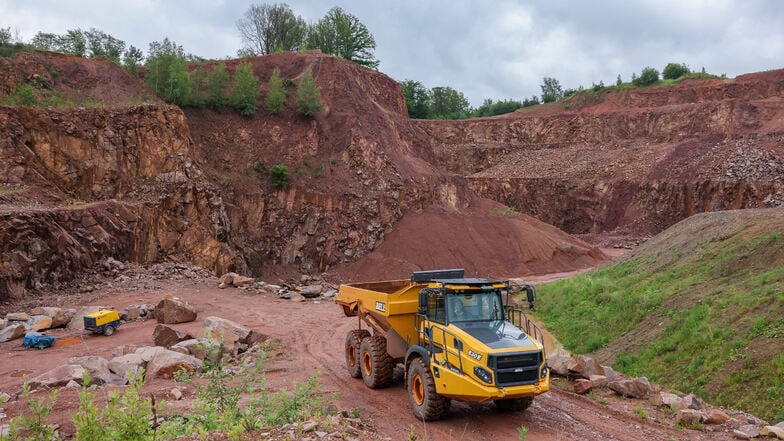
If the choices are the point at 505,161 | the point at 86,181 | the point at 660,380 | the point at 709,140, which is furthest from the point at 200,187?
the point at 709,140

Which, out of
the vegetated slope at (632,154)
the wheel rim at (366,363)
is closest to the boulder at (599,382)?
the wheel rim at (366,363)

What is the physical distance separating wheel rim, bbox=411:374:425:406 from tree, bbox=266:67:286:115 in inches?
1104

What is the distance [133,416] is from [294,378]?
7.53 metres

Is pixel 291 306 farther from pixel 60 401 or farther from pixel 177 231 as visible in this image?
pixel 60 401

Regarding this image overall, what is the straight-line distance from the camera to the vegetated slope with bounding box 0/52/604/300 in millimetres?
22203

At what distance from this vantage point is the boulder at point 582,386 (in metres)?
10.5

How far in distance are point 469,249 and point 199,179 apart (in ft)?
53.9

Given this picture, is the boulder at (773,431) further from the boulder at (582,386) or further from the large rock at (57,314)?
the large rock at (57,314)

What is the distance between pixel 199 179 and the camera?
27656 millimetres

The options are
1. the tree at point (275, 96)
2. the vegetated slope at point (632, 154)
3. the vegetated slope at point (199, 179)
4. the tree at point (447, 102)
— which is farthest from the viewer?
the tree at point (447, 102)

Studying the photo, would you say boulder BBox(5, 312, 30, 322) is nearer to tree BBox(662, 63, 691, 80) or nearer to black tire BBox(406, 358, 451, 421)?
black tire BBox(406, 358, 451, 421)

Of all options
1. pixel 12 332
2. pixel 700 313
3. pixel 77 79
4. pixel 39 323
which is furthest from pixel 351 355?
pixel 77 79

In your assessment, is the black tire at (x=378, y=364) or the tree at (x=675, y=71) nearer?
A: the black tire at (x=378, y=364)

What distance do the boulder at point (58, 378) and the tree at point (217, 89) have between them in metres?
24.7
